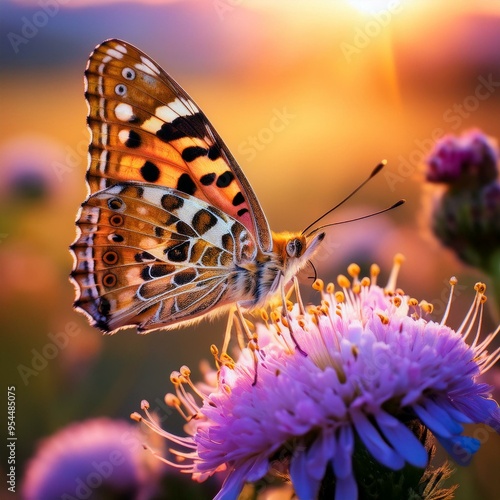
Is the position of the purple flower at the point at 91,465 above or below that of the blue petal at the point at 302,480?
below

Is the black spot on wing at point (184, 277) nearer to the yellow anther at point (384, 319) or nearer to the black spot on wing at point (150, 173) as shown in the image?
the black spot on wing at point (150, 173)

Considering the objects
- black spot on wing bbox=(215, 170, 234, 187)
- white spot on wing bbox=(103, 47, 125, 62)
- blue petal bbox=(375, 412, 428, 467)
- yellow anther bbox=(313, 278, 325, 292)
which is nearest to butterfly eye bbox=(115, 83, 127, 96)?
white spot on wing bbox=(103, 47, 125, 62)

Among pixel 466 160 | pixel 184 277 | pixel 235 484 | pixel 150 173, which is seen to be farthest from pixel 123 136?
pixel 466 160

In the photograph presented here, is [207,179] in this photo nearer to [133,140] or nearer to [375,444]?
[133,140]

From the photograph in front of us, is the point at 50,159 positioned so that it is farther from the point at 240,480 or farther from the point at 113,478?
the point at 240,480

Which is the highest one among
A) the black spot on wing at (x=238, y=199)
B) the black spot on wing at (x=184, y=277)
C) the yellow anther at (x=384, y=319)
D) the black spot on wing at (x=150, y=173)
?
the black spot on wing at (x=150, y=173)

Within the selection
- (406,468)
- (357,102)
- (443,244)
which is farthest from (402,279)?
(357,102)

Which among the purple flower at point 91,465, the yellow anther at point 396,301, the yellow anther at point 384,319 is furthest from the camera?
the purple flower at point 91,465

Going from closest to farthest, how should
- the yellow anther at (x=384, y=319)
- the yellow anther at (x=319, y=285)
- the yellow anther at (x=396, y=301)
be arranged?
1. the yellow anther at (x=384, y=319)
2. the yellow anther at (x=396, y=301)
3. the yellow anther at (x=319, y=285)

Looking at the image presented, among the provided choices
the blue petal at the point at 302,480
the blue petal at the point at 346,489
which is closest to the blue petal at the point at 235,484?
the blue petal at the point at 302,480
